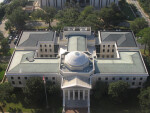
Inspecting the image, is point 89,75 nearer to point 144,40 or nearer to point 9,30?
point 144,40

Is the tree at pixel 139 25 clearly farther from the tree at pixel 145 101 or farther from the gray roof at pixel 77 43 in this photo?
the tree at pixel 145 101

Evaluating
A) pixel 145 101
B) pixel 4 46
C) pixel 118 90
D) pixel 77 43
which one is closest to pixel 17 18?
pixel 4 46

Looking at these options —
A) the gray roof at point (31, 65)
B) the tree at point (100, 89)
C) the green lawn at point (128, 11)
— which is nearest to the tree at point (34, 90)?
the gray roof at point (31, 65)

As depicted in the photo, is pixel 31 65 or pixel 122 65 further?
pixel 31 65

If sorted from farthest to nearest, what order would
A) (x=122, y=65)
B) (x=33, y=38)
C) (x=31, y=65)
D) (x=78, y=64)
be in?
→ (x=33, y=38) → (x=31, y=65) → (x=122, y=65) → (x=78, y=64)

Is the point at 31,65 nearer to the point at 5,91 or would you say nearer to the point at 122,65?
the point at 5,91

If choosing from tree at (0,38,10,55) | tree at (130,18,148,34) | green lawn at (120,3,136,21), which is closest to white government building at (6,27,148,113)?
tree at (0,38,10,55)

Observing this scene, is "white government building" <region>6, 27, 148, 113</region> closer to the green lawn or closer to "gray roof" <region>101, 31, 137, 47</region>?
"gray roof" <region>101, 31, 137, 47</region>
